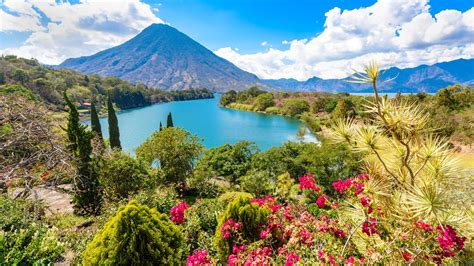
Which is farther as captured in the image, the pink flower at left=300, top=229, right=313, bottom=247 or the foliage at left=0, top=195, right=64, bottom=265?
the foliage at left=0, top=195, right=64, bottom=265

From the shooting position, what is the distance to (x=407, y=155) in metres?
2.99

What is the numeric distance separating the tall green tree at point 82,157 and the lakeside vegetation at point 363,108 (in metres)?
8.34

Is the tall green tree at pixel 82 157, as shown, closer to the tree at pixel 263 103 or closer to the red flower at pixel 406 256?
the red flower at pixel 406 256

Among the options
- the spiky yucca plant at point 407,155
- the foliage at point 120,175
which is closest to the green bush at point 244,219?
the spiky yucca plant at point 407,155

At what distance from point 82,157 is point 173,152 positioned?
633 cm

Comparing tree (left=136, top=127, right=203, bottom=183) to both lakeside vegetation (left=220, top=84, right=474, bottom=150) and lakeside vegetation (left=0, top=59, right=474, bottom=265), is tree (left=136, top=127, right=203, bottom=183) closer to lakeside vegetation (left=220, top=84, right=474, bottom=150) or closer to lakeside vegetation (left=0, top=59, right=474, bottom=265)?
lakeside vegetation (left=0, top=59, right=474, bottom=265)

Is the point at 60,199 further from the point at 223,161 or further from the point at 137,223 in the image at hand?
the point at 137,223

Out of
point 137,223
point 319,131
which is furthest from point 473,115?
point 137,223

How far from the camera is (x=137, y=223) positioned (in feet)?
13.4

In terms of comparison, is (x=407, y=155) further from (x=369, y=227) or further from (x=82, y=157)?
(x=82, y=157)

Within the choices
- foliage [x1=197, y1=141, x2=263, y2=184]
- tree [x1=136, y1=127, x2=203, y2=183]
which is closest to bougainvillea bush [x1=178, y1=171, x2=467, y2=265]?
tree [x1=136, y1=127, x2=203, y2=183]

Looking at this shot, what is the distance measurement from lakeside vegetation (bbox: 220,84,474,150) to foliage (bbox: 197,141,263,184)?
610 cm

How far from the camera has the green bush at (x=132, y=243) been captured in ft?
12.9

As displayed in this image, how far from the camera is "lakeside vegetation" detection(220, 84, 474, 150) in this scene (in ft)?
76.2
